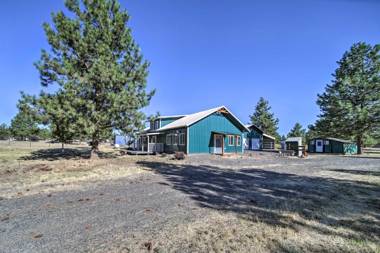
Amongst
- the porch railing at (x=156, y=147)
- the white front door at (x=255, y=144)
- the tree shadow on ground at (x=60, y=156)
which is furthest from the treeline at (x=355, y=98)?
the tree shadow on ground at (x=60, y=156)

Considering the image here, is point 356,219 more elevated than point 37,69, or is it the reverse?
point 37,69

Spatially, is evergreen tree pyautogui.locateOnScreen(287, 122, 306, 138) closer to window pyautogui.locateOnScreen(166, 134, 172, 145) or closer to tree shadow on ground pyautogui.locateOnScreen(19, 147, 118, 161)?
window pyautogui.locateOnScreen(166, 134, 172, 145)

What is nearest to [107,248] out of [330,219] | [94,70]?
[330,219]

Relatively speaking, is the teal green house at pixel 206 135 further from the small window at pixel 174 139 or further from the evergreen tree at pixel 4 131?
the evergreen tree at pixel 4 131

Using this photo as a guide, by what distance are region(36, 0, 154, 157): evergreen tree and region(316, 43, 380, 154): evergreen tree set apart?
26.1 m

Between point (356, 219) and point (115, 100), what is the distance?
1357 cm

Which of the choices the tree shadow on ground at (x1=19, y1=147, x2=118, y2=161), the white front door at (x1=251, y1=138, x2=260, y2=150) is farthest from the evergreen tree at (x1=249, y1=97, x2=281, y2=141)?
the tree shadow on ground at (x1=19, y1=147, x2=118, y2=161)

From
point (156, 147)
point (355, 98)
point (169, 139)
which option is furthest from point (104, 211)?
point (355, 98)

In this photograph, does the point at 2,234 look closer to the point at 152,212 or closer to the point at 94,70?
the point at 152,212

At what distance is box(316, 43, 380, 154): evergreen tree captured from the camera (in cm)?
2678

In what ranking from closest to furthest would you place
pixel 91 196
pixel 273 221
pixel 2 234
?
pixel 2 234 → pixel 273 221 → pixel 91 196

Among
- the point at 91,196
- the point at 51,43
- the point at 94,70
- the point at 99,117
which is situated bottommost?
the point at 91,196

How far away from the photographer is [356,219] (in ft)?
14.6

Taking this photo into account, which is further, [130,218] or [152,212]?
[152,212]
